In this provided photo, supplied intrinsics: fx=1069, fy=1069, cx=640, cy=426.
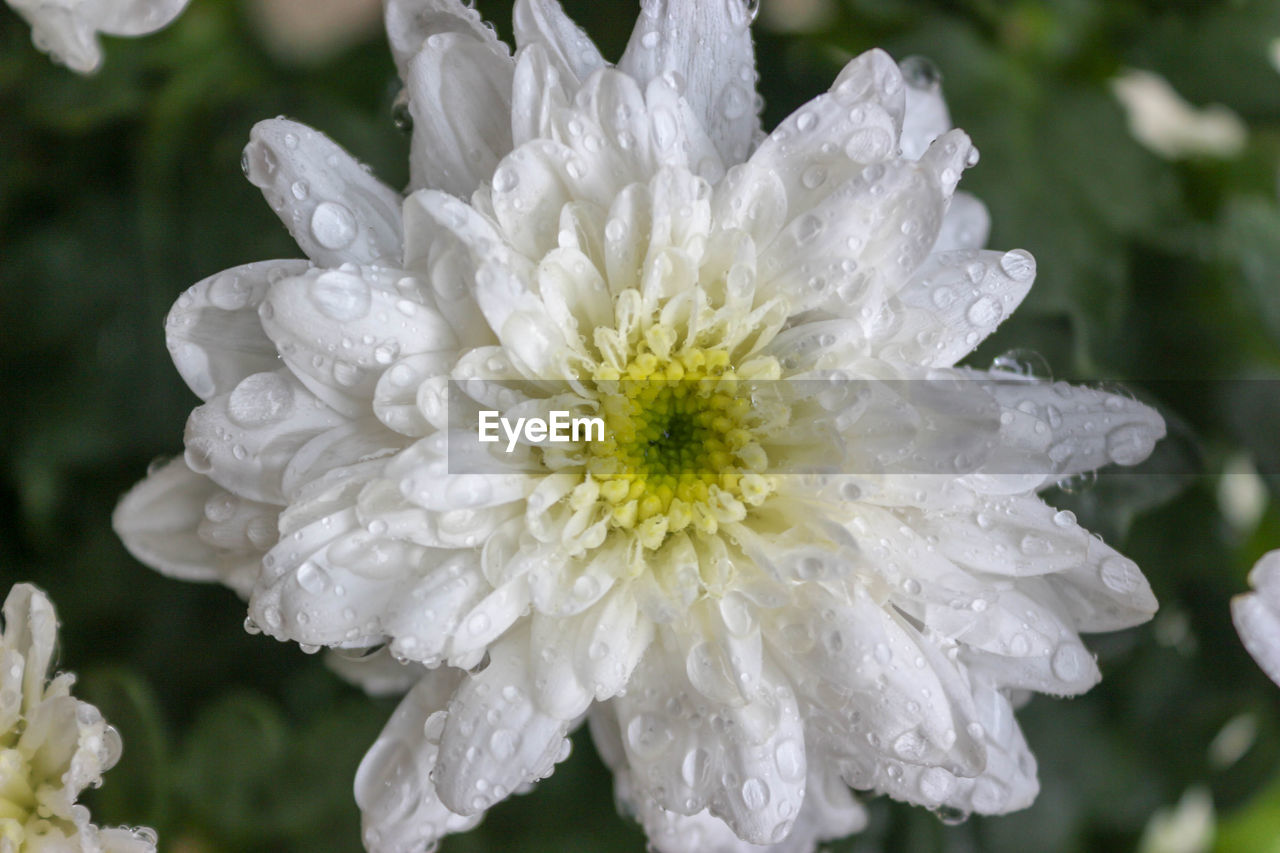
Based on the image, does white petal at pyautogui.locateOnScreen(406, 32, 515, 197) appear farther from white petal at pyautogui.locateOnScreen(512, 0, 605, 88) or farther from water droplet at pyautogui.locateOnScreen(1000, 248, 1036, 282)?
water droplet at pyautogui.locateOnScreen(1000, 248, 1036, 282)

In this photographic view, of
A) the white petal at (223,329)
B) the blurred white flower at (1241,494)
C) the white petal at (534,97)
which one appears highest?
the white petal at (534,97)

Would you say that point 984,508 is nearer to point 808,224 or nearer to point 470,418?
point 808,224

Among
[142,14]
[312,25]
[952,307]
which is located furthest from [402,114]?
[312,25]

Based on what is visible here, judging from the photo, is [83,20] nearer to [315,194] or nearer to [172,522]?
[315,194]

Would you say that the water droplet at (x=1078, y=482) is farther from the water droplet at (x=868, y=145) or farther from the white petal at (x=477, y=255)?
the white petal at (x=477, y=255)

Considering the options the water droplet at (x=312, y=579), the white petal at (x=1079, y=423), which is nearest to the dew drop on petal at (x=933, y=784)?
the white petal at (x=1079, y=423)

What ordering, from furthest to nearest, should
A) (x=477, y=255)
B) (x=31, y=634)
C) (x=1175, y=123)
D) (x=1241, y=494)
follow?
(x=1175, y=123) → (x=1241, y=494) → (x=31, y=634) → (x=477, y=255)
